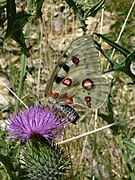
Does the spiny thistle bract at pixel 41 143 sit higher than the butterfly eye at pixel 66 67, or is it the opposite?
the butterfly eye at pixel 66 67

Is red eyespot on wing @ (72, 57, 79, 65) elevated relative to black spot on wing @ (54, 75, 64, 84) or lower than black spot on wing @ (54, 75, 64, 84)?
elevated

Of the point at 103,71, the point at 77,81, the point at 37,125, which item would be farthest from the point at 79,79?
the point at 103,71

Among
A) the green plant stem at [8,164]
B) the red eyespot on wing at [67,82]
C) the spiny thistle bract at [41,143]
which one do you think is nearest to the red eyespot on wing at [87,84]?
the red eyespot on wing at [67,82]

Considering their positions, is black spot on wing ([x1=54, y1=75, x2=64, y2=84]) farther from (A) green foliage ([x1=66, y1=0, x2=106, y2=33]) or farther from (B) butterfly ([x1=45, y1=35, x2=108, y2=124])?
(A) green foliage ([x1=66, y1=0, x2=106, y2=33])

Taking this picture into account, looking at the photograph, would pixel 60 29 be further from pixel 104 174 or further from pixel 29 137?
pixel 29 137

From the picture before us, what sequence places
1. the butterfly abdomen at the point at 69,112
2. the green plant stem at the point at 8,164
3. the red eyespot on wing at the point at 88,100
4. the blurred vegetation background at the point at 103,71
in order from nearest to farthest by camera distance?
1. the green plant stem at the point at 8,164
2. the blurred vegetation background at the point at 103,71
3. the butterfly abdomen at the point at 69,112
4. the red eyespot on wing at the point at 88,100

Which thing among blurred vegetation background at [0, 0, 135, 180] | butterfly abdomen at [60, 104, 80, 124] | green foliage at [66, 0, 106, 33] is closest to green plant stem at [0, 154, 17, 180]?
blurred vegetation background at [0, 0, 135, 180]

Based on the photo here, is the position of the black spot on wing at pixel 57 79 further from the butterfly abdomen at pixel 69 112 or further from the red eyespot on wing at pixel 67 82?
the butterfly abdomen at pixel 69 112
